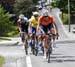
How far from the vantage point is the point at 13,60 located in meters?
17.0

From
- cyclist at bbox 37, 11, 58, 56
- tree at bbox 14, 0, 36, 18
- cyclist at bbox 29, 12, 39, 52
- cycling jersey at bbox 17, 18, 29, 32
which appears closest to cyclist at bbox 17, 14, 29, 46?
cycling jersey at bbox 17, 18, 29, 32

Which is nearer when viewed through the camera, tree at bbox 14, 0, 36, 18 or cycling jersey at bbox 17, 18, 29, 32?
cycling jersey at bbox 17, 18, 29, 32

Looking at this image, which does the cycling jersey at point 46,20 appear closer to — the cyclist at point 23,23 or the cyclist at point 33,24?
the cyclist at point 33,24

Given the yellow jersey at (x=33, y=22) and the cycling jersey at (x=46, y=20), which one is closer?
the cycling jersey at (x=46, y=20)

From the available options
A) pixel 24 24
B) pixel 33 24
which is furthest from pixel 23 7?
pixel 33 24

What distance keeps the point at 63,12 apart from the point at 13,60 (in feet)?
227

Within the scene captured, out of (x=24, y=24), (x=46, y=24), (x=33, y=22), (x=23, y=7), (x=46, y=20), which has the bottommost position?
(x=23, y=7)

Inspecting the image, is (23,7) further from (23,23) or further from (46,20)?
(46,20)

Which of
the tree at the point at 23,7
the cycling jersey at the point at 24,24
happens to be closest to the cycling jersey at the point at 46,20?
the cycling jersey at the point at 24,24

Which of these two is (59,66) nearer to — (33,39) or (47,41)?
(47,41)

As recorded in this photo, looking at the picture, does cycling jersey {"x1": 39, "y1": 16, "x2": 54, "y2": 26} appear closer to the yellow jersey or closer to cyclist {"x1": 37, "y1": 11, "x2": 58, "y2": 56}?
cyclist {"x1": 37, "y1": 11, "x2": 58, "y2": 56}

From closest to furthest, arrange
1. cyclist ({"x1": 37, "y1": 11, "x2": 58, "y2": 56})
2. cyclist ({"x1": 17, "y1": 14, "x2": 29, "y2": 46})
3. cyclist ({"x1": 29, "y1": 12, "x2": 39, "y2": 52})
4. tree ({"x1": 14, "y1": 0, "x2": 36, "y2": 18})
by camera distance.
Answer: cyclist ({"x1": 37, "y1": 11, "x2": 58, "y2": 56})
cyclist ({"x1": 29, "y1": 12, "x2": 39, "y2": 52})
cyclist ({"x1": 17, "y1": 14, "x2": 29, "y2": 46})
tree ({"x1": 14, "y1": 0, "x2": 36, "y2": 18})

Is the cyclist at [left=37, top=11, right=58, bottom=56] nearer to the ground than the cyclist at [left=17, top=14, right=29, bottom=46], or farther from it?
farther from it

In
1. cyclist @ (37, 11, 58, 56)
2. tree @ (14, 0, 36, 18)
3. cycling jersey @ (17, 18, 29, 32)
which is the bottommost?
tree @ (14, 0, 36, 18)
